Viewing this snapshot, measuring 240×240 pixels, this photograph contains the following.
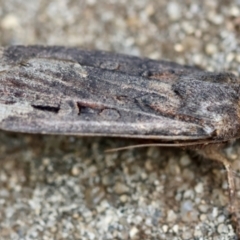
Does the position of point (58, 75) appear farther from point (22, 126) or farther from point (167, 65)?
point (167, 65)

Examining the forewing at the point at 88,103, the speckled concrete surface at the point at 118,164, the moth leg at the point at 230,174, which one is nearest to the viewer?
the forewing at the point at 88,103

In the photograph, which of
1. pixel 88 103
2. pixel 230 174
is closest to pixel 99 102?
pixel 88 103

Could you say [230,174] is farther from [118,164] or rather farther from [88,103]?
[88,103]

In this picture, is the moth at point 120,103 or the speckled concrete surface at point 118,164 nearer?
the moth at point 120,103

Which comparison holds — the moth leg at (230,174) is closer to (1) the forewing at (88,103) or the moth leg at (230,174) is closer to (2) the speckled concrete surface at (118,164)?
(2) the speckled concrete surface at (118,164)

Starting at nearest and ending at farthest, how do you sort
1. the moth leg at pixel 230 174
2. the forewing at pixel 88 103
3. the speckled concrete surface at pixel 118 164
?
the forewing at pixel 88 103 < the moth leg at pixel 230 174 < the speckled concrete surface at pixel 118 164

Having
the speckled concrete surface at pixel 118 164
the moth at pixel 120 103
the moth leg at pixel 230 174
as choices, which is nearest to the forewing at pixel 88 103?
the moth at pixel 120 103

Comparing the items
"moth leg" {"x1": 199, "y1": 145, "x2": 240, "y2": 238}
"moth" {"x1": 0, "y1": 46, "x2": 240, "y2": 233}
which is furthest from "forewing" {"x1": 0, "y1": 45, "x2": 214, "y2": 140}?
"moth leg" {"x1": 199, "y1": 145, "x2": 240, "y2": 238}
